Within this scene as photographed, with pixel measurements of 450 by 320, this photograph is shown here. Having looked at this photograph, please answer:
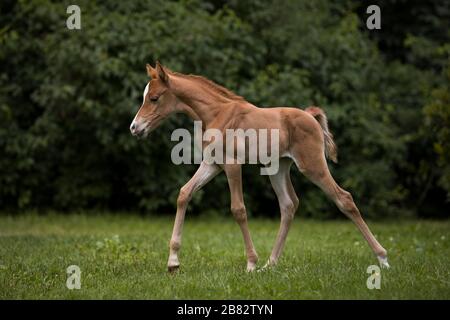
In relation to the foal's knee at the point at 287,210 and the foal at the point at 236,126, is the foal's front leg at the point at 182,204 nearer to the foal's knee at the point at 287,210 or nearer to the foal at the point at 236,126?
the foal at the point at 236,126

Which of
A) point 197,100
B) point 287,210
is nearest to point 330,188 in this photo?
point 287,210

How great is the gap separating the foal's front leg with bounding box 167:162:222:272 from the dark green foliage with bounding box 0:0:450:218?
Answer: 5803mm

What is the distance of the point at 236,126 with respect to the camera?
693cm

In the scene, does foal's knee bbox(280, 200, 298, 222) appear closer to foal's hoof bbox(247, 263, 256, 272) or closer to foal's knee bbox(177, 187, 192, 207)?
foal's hoof bbox(247, 263, 256, 272)

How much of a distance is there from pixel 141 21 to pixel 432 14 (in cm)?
794

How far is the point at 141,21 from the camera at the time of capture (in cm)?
1296

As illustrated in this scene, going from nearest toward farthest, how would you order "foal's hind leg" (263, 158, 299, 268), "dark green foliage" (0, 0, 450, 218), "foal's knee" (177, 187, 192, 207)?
"foal's knee" (177, 187, 192, 207) < "foal's hind leg" (263, 158, 299, 268) < "dark green foliage" (0, 0, 450, 218)

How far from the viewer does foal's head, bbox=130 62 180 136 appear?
689cm

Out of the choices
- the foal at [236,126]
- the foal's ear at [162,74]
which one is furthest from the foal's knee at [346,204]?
the foal's ear at [162,74]

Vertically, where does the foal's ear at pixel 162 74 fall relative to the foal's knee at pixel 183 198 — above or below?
above

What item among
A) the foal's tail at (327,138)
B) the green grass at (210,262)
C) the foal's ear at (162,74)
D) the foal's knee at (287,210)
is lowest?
the green grass at (210,262)

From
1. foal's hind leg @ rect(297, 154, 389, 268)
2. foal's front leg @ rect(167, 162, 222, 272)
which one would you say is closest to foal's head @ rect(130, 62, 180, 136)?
foal's front leg @ rect(167, 162, 222, 272)

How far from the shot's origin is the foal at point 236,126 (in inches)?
267

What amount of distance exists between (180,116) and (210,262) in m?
5.62
